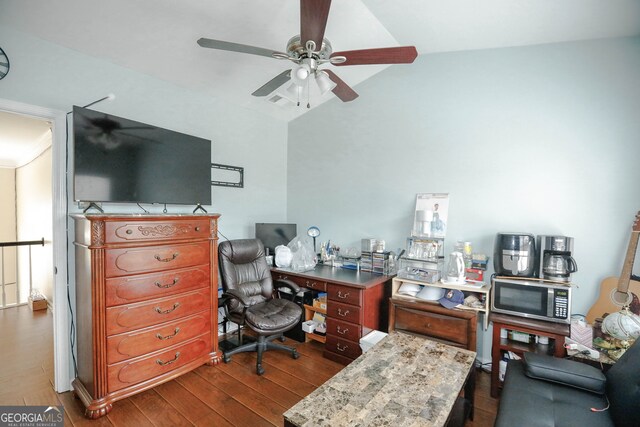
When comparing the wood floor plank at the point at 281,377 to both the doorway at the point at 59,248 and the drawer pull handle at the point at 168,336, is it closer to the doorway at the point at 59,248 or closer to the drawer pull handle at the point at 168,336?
the drawer pull handle at the point at 168,336

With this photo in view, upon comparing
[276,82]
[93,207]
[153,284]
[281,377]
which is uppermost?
[276,82]

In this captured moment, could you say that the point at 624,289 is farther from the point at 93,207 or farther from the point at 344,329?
the point at 93,207

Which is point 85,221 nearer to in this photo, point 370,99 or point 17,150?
point 370,99

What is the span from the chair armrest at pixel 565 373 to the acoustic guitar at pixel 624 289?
715 mm

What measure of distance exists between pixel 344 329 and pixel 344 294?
0.32 metres

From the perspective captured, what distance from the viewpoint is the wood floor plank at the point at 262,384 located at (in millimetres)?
2094

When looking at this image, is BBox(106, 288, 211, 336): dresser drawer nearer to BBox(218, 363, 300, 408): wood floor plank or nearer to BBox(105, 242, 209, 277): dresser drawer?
BBox(105, 242, 209, 277): dresser drawer

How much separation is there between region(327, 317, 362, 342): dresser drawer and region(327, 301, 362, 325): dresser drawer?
0.12 ft

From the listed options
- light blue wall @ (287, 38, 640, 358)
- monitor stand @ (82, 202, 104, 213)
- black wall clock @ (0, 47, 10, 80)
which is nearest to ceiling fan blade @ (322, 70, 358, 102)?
light blue wall @ (287, 38, 640, 358)

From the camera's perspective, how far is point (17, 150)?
432cm

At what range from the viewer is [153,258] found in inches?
82.9

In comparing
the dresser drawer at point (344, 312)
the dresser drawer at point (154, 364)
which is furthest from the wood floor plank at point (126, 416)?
the dresser drawer at point (344, 312)

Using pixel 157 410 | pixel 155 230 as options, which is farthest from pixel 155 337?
pixel 155 230

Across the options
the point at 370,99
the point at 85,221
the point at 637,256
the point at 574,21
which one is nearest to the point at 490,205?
the point at 637,256
